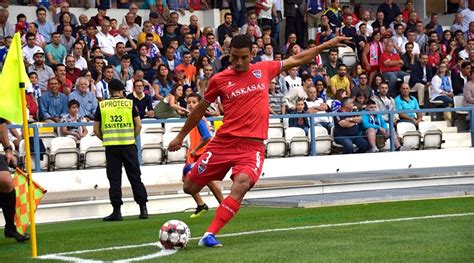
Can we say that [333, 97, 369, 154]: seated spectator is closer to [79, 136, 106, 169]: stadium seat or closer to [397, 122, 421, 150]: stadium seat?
[397, 122, 421, 150]: stadium seat

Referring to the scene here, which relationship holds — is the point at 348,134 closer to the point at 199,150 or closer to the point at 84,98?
the point at 84,98

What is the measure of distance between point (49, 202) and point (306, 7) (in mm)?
14444

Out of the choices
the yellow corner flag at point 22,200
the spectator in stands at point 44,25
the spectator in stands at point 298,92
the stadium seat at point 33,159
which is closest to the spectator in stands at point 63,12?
the spectator in stands at point 44,25

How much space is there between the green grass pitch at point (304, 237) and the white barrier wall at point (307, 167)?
11.3 feet

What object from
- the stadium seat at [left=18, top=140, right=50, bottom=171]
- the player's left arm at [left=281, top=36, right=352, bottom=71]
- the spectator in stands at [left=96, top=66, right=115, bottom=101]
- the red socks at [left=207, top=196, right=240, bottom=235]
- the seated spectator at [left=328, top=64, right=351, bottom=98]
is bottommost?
the stadium seat at [left=18, top=140, right=50, bottom=171]

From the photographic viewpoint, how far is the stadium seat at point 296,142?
21.9m

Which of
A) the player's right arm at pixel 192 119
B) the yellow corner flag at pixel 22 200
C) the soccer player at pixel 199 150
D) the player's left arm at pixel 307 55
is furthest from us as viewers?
the soccer player at pixel 199 150

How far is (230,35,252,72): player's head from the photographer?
10734mm

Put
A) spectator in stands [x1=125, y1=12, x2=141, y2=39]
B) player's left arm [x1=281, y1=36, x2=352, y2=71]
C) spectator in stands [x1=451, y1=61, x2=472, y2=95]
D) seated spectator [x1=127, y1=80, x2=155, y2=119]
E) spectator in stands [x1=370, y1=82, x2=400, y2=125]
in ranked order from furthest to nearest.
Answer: spectator in stands [x1=451, y1=61, x2=472, y2=95] → spectator in stands [x1=125, y1=12, x2=141, y2=39] → spectator in stands [x1=370, y1=82, x2=400, y2=125] → seated spectator [x1=127, y1=80, x2=155, y2=119] → player's left arm [x1=281, y1=36, x2=352, y2=71]

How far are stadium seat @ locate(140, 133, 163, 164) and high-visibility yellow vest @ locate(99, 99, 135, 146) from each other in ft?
15.9

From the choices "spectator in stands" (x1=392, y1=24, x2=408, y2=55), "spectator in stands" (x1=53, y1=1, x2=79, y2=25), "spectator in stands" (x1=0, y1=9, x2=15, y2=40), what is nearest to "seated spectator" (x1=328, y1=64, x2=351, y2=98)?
"spectator in stands" (x1=392, y1=24, x2=408, y2=55)

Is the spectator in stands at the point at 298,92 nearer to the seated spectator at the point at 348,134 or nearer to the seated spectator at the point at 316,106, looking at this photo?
the seated spectator at the point at 316,106

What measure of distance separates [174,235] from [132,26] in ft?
49.7

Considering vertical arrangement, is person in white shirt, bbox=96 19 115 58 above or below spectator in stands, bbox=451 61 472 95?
above
